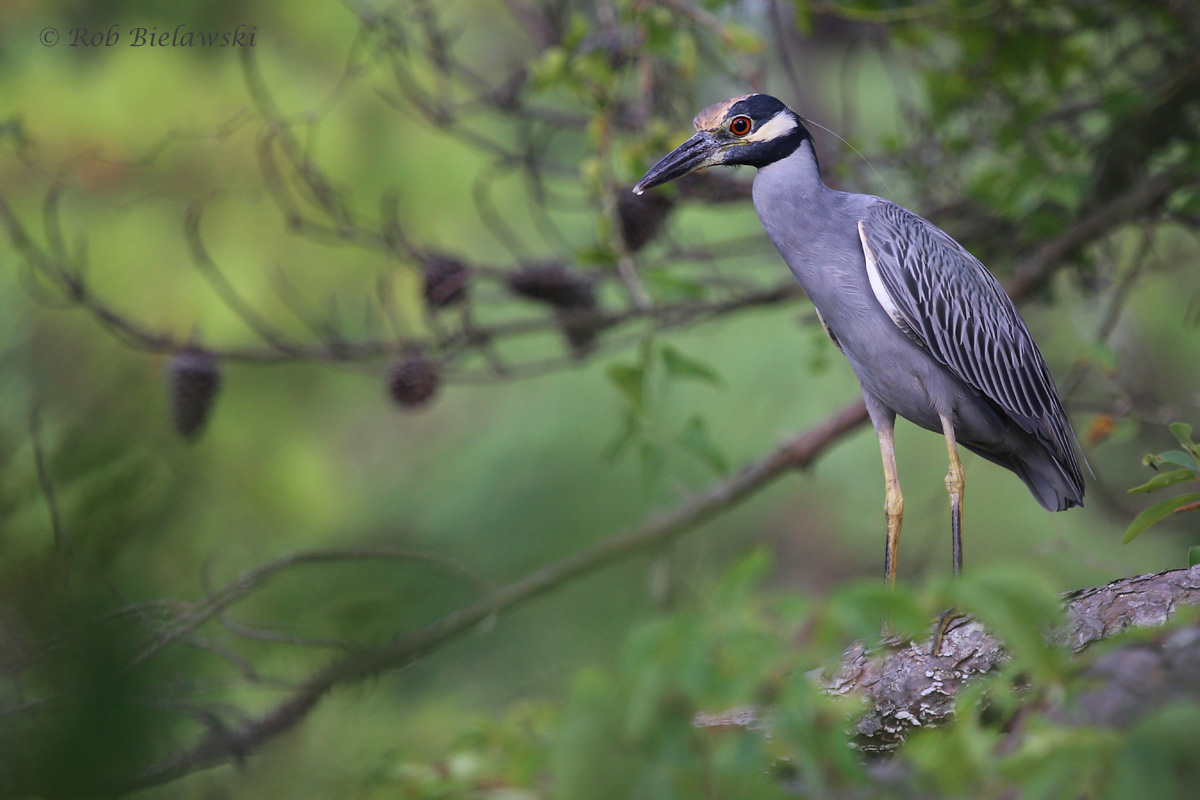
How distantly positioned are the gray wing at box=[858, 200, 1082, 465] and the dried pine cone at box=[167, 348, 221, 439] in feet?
5.29

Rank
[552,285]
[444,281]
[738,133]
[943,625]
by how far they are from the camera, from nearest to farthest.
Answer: [943,625]
[738,133]
[444,281]
[552,285]

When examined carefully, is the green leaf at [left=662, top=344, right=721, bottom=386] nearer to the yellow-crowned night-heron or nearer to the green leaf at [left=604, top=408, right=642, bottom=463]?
the green leaf at [left=604, top=408, right=642, bottom=463]

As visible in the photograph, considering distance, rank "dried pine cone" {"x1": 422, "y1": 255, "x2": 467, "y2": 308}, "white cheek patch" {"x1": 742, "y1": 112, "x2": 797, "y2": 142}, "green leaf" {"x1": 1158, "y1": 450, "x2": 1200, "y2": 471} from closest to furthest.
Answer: "green leaf" {"x1": 1158, "y1": 450, "x2": 1200, "y2": 471} → "white cheek patch" {"x1": 742, "y1": 112, "x2": 797, "y2": 142} → "dried pine cone" {"x1": 422, "y1": 255, "x2": 467, "y2": 308}

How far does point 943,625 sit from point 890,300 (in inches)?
30.5

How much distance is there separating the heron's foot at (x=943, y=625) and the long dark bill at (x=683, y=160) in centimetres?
110

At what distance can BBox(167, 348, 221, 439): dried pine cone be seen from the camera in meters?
2.38

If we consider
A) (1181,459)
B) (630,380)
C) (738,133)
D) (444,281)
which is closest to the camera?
(1181,459)

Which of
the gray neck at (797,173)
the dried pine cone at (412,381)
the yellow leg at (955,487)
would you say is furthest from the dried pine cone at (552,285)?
the yellow leg at (955,487)

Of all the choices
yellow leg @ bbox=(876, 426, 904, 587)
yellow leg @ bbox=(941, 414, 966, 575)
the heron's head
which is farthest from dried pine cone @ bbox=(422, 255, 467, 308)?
yellow leg @ bbox=(941, 414, 966, 575)

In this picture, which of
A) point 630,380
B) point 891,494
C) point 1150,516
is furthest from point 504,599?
point 1150,516

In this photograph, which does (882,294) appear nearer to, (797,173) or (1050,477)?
(797,173)

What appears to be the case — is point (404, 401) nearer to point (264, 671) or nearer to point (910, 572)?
point (264, 671)

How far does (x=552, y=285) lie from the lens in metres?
2.78

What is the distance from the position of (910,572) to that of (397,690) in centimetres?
220
